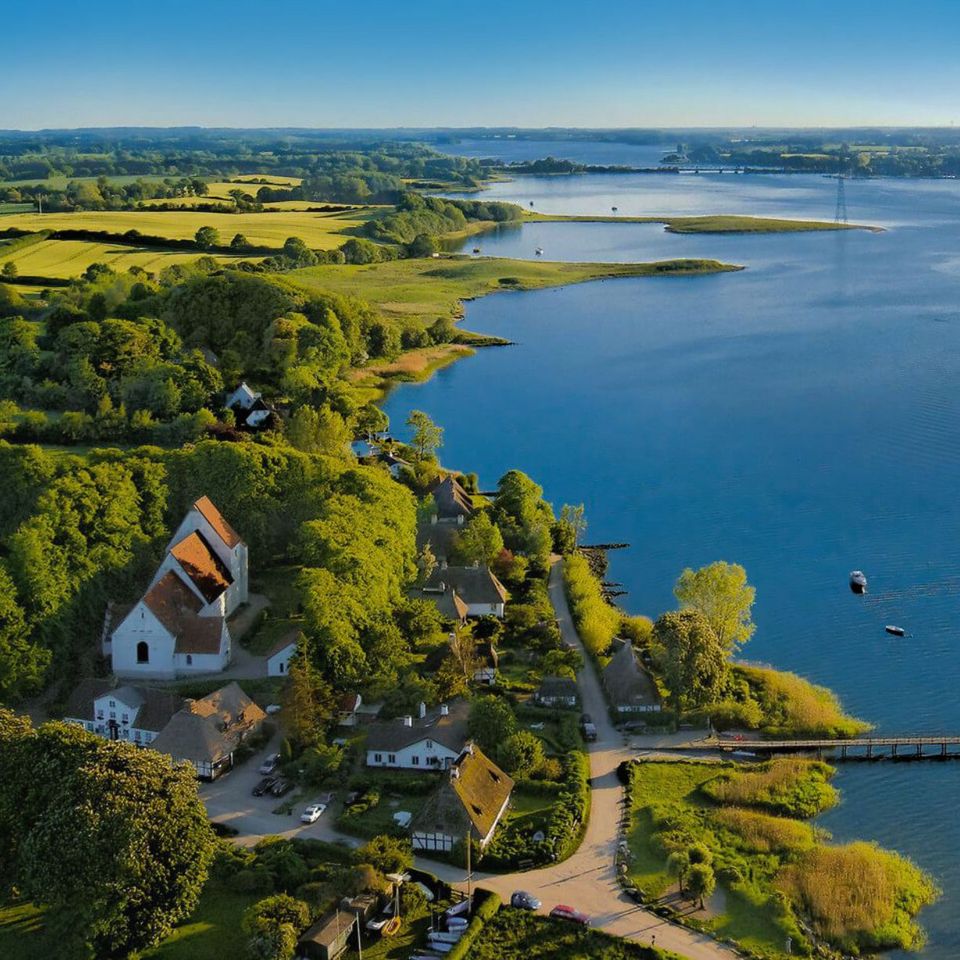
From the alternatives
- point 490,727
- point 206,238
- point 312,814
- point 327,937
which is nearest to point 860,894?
point 490,727

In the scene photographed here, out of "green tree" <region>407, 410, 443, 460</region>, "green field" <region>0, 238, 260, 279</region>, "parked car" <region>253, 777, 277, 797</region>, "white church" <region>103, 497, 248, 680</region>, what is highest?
"green field" <region>0, 238, 260, 279</region>

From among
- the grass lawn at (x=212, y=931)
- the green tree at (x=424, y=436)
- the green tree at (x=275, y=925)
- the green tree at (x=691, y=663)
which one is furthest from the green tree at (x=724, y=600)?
the green tree at (x=424, y=436)

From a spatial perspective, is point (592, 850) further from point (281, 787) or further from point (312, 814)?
point (281, 787)

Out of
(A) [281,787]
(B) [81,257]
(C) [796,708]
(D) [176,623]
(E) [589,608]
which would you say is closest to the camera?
(A) [281,787]

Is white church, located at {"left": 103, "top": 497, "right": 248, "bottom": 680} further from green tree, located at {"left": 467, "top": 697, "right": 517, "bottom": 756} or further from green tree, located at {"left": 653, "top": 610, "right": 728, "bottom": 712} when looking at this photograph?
green tree, located at {"left": 653, "top": 610, "right": 728, "bottom": 712}

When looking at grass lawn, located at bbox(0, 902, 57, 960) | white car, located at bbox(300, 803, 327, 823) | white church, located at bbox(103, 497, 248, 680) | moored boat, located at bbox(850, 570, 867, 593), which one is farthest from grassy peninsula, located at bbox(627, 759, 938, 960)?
white church, located at bbox(103, 497, 248, 680)
